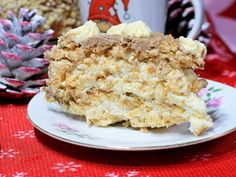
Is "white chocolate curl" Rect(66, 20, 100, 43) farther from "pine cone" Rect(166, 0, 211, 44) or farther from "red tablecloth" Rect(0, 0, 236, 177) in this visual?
"pine cone" Rect(166, 0, 211, 44)

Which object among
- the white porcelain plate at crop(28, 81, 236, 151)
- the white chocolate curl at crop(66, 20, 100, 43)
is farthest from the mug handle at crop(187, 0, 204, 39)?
the white chocolate curl at crop(66, 20, 100, 43)

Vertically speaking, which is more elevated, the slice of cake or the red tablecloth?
the slice of cake

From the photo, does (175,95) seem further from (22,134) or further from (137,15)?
(137,15)

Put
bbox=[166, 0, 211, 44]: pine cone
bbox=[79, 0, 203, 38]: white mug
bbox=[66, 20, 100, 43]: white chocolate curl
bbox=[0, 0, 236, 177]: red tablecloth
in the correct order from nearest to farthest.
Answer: bbox=[0, 0, 236, 177]: red tablecloth, bbox=[66, 20, 100, 43]: white chocolate curl, bbox=[79, 0, 203, 38]: white mug, bbox=[166, 0, 211, 44]: pine cone

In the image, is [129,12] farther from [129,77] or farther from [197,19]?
[129,77]

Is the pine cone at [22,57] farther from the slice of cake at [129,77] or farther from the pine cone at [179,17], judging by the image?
the pine cone at [179,17]

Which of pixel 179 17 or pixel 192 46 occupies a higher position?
pixel 192 46

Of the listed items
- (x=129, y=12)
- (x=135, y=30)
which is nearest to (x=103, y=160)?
(x=135, y=30)

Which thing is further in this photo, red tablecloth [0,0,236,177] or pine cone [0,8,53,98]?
pine cone [0,8,53,98]
